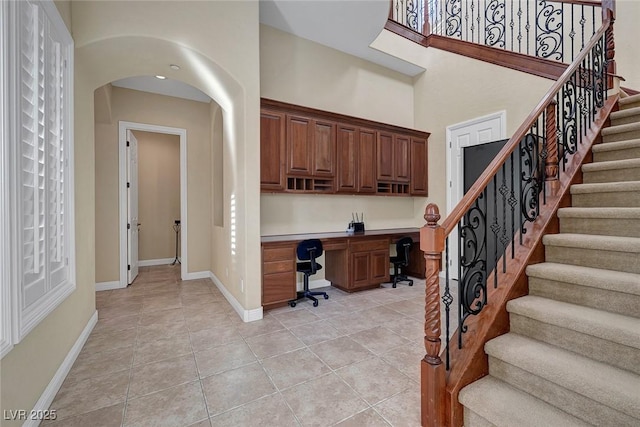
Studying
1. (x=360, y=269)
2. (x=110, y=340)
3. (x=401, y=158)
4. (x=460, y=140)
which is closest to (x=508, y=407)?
(x=360, y=269)

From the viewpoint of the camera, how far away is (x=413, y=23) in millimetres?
5586

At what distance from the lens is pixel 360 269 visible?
166 inches

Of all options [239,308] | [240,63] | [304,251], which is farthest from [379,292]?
[240,63]

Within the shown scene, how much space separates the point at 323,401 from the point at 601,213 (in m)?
2.34

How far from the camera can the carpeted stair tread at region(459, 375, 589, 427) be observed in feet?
4.42

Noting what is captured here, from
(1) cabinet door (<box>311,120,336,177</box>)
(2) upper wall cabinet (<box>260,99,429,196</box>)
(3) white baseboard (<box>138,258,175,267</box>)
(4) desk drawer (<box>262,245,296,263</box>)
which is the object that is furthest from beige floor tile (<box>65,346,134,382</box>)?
(3) white baseboard (<box>138,258,175,267</box>)

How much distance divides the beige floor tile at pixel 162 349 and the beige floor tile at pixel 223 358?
0.20m

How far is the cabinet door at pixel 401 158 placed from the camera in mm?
4906

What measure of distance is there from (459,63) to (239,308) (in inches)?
198

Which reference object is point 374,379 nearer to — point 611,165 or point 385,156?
point 611,165

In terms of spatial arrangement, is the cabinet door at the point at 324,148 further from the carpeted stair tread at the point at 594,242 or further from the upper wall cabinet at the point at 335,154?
the carpeted stair tread at the point at 594,242

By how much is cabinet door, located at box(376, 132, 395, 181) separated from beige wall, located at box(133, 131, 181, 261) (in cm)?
468

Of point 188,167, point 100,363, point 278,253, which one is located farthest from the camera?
point 188,167

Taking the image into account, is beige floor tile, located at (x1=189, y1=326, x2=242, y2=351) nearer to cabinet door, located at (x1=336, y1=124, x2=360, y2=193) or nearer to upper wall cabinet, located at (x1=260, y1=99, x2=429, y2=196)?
upper wall cabinet, located at (x1=260, y1=99, x2=429, y2=196)
